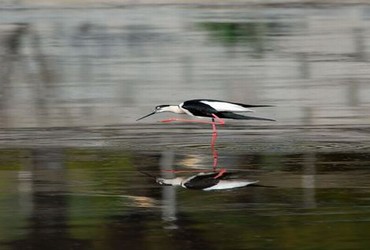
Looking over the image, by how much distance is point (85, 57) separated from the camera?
68.6 feet

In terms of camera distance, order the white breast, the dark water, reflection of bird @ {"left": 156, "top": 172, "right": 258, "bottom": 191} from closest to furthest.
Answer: the dark water → reflection of bird @ {"left": 156, "top": 172, "right": 258, "bottom": 191} → the white breast

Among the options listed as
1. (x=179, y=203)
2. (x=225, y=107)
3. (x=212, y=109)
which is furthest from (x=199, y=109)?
(x=179, y=203)

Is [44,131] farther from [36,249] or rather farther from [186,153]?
[36,249]

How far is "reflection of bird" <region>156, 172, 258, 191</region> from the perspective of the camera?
1066 cm

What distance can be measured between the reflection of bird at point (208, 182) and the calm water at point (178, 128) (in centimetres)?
20

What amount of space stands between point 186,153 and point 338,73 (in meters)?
6.55

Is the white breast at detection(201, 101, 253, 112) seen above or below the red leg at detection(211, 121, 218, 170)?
above

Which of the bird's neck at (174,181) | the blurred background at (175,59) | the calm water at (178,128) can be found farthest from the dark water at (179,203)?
the blurred background at (175,59)

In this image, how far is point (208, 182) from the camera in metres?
10.9

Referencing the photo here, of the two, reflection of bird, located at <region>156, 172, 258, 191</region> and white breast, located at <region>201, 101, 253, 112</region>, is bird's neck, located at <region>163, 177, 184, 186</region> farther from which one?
white breast, located at <region>201, 101, 253, 112</region>

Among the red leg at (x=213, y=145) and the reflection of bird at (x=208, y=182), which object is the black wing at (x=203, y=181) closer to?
the reflection of bird at (x=208, y=182)

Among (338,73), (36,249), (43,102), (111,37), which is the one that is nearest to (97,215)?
(36,249)

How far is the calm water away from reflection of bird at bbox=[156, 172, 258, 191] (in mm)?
195

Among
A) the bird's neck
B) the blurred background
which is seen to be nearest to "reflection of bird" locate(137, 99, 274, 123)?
the blurred background
